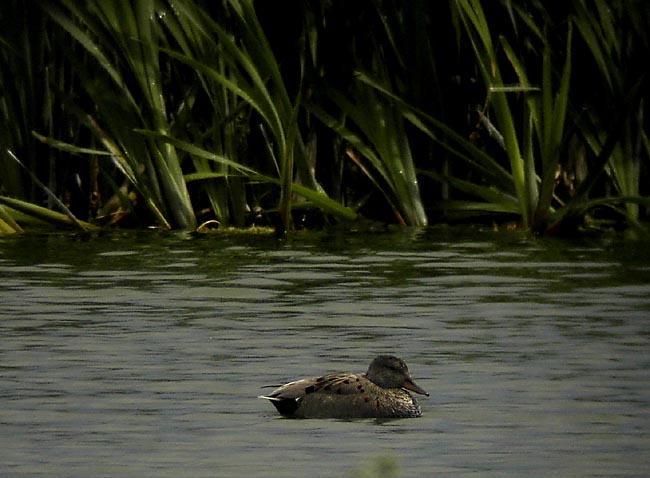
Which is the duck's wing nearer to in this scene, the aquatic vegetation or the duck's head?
the duck's head

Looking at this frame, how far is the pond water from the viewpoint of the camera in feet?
16.2

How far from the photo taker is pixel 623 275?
30.9ft

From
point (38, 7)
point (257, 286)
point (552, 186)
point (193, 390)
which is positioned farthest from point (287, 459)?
point (38, 7)

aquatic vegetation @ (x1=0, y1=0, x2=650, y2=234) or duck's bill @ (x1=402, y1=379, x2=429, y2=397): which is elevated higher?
aquatic vegetation @ (x1=0, y1=0, x2=650, y2=234)

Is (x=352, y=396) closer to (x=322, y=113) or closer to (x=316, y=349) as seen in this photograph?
(x=316, y=349)

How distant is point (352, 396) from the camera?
568 cm

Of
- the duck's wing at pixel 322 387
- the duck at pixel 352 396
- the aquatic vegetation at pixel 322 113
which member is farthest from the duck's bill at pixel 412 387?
the aquatic vegetation at pixel 322 113

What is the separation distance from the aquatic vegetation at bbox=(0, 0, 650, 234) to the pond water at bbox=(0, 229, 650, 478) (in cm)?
36

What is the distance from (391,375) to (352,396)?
203 millimetres

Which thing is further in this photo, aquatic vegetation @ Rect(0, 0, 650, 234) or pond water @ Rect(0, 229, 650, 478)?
aquatic vegetation @ Rect(0, 0, 650, 234)

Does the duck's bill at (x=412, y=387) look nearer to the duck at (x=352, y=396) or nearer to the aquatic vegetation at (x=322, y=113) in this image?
the duck at (x=352, y=396)

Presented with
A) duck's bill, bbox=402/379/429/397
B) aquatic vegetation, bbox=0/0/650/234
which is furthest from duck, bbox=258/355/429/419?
aquatic vegetation, bbox=0/0/650/234

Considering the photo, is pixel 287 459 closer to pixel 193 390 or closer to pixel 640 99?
pixel 193 390

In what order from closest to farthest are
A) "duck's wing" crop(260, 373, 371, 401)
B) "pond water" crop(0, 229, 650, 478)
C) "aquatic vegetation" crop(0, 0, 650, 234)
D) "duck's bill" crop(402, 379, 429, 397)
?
"pond water" crop(0, 229, 650, 478) < "duck's wing" crop(260, 373, 371, 401) < "duck's bill" crop(402, 379, 429, 397) < "aquatic vegetation" crop(0, 0, 650, 234)
